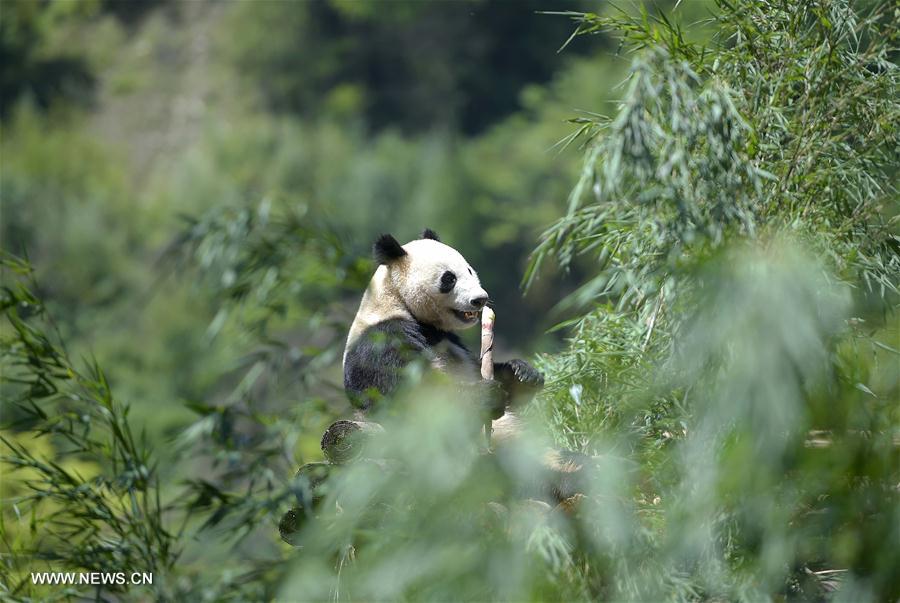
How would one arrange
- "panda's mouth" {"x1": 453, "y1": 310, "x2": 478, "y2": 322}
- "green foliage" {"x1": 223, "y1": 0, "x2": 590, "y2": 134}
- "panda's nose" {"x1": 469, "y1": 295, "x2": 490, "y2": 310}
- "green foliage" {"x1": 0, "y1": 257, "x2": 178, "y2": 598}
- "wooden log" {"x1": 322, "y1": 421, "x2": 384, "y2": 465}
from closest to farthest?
"wooden log" {"x1": 322, "y1": 421, "x2": 384, "y2": 465}
"panda's nose" {"x1": 469, "y1": 295, "x2": 490, "y2": 310}
"panda's mouth" {"x1": 453, "y1": 310, "x2": 478, "y2": 322}
"green foliage" {"x1": 0, "y1": 257, "x2": 178, "y2": 598}
"green foliage" {"x1": 223, "y1": 0, "x2": 590, "y2": 134}

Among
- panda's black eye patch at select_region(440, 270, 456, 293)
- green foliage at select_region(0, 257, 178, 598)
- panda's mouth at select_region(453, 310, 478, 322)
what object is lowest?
green foliage at select_region(0, 257, 178, 598)

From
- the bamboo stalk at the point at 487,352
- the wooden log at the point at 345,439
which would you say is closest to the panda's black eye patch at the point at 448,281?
the bamboo stalk at the point at 487,352

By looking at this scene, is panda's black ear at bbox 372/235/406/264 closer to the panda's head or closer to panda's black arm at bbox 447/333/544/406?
the panda's head

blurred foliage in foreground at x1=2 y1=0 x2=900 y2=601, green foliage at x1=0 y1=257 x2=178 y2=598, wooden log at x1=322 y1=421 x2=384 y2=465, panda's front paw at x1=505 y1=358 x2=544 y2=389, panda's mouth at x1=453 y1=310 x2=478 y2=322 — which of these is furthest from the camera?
green foliage at x1=0 y1=257 x2=178 y2=598

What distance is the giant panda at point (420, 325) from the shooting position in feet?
12.0

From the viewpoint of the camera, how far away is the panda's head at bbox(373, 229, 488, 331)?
3.80 meters

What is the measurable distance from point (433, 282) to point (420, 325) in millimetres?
189

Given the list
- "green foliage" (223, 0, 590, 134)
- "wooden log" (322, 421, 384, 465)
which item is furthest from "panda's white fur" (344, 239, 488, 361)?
"green foliage" (223, 0, 590, 134)

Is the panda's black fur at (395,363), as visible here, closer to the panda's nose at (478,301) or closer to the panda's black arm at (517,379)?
the panda's black arm at (517,379)

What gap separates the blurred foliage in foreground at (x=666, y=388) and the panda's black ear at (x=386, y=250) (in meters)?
0.09

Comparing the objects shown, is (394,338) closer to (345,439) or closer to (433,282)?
(433,282)

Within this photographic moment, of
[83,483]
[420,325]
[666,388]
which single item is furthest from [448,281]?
[83,483]

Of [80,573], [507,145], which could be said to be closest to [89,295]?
[507,145]

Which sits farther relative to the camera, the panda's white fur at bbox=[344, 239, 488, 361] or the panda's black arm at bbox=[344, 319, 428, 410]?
the panda's white fur at bbox=[344, 239, 488, 361]
